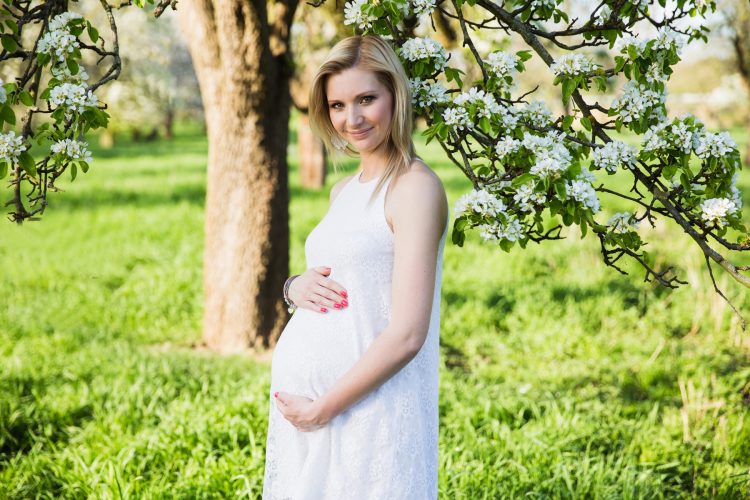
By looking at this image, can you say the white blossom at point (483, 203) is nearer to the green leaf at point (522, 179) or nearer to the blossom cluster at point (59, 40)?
the green leaf at point (522, 179)

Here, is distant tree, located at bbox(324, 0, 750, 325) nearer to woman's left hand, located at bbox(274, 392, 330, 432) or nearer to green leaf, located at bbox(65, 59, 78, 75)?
woman's left hand, located at bbox(274, 392, 330, 432)

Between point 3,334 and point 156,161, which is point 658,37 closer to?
point 3,334

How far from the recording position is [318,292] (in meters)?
2.24

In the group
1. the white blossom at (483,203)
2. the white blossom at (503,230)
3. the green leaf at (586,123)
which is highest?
the green leaf at (586,123)

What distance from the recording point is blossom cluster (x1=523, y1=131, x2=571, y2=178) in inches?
78.7

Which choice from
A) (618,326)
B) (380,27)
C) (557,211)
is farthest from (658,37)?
(618,326)

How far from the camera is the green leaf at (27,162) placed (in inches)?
82.6

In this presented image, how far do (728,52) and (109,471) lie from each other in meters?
24.6

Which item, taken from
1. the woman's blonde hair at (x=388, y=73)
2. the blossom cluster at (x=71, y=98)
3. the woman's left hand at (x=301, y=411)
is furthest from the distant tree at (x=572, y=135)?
the blossom cluster at (x=71, y=98)

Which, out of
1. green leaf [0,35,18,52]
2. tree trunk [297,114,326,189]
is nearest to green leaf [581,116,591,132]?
green leaf [0,35,18,52]

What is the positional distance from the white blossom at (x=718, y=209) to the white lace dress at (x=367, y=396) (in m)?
0.87

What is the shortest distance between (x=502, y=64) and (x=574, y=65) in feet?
0.78

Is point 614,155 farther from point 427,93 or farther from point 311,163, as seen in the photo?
point 311,163

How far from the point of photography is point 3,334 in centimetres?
635
